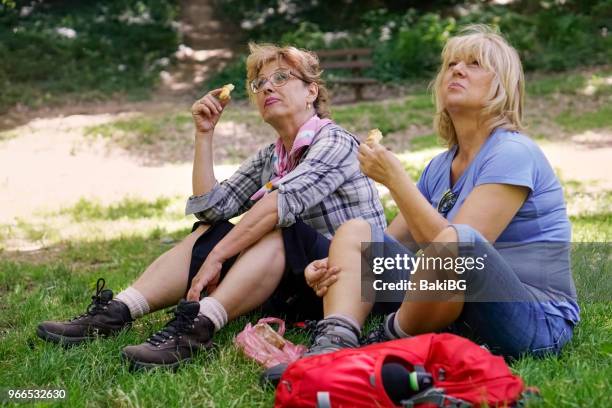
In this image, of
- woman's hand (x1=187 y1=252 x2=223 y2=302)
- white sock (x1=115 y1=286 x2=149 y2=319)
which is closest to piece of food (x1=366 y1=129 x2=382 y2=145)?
woman's hand (x1=187 y1=252 x2=223 y2=302)

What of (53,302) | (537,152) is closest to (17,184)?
(53,302)

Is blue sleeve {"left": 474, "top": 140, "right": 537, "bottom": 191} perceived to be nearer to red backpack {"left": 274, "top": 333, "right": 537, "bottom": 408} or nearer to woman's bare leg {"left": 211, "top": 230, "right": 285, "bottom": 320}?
red backpack {"left": 274, "top": 333, "right": 537, "bottom": 408}

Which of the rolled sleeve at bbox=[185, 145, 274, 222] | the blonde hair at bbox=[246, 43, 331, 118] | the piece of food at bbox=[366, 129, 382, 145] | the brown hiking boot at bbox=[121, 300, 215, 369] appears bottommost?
the brown hiking boot at bbox=[121, 300, 215, 369]

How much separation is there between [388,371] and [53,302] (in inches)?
103

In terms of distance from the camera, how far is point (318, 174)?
12.3ft

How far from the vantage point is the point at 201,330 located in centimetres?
336

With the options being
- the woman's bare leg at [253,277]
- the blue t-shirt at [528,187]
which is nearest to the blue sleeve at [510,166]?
the blue t-shirt at [528,187]

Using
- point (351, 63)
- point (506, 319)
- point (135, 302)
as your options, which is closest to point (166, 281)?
point (135, 302)

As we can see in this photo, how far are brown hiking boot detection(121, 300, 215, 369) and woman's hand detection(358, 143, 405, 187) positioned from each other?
90cm

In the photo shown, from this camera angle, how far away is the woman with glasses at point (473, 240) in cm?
289

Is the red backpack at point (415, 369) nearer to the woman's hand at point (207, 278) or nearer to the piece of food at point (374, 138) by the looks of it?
the piece of food at point (374, 138)

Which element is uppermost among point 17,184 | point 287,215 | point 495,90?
point 495,90

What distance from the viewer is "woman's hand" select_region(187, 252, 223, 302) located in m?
3.59

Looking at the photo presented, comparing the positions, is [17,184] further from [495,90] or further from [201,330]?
[495,90]
